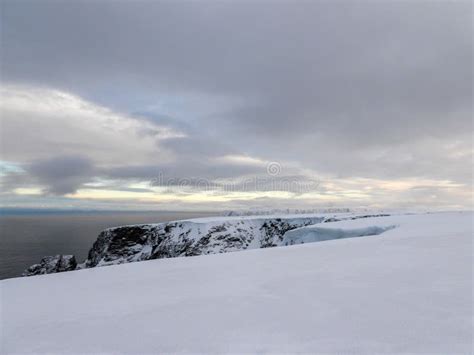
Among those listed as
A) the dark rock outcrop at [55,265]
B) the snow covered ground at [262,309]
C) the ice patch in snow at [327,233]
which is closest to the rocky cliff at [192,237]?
the ice patch in snow at [327,233]

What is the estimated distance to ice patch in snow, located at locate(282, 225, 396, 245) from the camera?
44.0ft

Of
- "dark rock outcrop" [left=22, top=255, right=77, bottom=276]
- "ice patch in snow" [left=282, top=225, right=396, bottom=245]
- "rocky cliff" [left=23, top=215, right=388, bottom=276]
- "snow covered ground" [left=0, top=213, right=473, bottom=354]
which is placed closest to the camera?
"snow covered ground" [left=0, top=213, right=473, bottom=354]

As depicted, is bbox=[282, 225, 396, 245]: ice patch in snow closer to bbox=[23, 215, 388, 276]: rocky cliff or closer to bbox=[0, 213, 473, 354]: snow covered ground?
bbox=[0, 213, 473, 354]: snow covered ground

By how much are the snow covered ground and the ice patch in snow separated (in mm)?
8626

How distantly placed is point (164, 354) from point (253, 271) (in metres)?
2.74

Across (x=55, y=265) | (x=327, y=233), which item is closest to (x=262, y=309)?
(x=327, y=233)

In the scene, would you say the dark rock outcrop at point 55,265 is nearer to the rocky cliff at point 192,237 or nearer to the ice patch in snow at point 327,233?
the ice patch in snow at point 327,233

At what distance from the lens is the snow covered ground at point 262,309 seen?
88.8 inches

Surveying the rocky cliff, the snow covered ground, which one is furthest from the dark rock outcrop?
the rocky cliff

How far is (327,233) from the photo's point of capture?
16.4 metres

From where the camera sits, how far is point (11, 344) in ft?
8.73

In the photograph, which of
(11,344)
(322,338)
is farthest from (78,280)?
(322,338)

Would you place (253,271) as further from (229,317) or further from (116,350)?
(116,350)

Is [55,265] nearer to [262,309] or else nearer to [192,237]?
[262,309]
